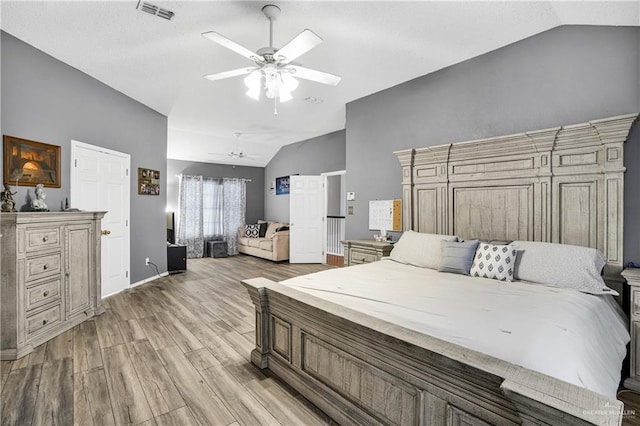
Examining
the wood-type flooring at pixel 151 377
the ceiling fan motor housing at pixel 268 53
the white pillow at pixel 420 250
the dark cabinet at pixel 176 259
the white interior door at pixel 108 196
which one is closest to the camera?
the wood-type flooring at pixel 151 377

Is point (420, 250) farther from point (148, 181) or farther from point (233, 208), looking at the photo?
point (233, 208)

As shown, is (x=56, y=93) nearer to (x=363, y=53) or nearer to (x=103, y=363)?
(x=103, y=363)

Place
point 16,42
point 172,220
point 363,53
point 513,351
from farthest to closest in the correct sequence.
Answer: point 172,220 < point 363,53 < point 16,42 < point 513,351

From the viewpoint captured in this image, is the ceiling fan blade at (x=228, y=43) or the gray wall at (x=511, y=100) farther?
the gray wall at (x=511, y=100)

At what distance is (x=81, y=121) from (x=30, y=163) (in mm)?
910

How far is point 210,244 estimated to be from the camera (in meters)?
7.95

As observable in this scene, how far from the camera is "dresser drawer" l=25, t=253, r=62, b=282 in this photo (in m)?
2.72

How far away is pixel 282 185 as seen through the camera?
856 cm

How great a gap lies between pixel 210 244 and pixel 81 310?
15.1 feet

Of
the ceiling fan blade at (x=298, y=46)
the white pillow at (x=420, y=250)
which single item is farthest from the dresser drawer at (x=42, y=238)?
the white pillow at (x=420, y=250)

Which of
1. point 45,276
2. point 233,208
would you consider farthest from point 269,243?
point 45,276

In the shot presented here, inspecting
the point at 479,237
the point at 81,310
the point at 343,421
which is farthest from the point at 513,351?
the point at 81,310

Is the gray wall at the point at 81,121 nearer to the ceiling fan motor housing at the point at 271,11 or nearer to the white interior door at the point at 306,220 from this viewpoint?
the ceiling fan motor housing at the point at 271,11

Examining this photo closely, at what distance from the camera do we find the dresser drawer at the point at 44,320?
2701 mm
